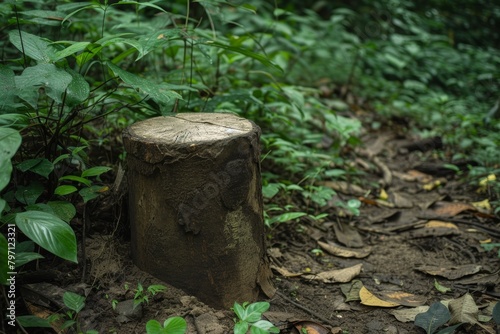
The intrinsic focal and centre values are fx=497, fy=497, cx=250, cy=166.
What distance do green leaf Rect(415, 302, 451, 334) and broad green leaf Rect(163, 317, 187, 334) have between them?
3.15ft

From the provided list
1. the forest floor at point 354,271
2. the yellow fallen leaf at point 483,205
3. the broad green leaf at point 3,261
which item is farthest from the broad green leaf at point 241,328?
the yellow fallen leaf at point 483,205

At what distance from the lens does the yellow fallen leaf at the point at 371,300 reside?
224 cm

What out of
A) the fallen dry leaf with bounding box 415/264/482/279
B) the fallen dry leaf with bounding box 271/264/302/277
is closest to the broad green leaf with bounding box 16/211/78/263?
the fallen dry leaf with bounding box 271/264/302/277

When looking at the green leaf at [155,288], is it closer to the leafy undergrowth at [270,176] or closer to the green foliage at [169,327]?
the leafy undergrowth at [270,176]

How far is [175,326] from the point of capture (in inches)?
68.3

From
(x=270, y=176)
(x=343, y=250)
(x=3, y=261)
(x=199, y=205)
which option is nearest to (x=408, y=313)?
(x=343, y=250)

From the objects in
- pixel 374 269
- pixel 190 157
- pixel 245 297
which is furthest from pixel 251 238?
pixel 374 269

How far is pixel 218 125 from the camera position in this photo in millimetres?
2078

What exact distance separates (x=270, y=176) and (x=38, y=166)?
1480 millimetres

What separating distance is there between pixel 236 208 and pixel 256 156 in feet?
0.76

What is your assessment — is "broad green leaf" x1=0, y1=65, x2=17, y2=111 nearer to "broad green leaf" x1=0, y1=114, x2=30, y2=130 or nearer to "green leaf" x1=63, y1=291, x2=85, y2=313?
"broad green leaf" x1=0, y1=114, x2=30, y2=130

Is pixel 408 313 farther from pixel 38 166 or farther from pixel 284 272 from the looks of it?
pixel 38 166

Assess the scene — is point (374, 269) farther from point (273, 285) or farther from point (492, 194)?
Answer: point (492, 194)

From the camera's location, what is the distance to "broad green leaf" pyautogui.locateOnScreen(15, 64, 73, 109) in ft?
5.60
